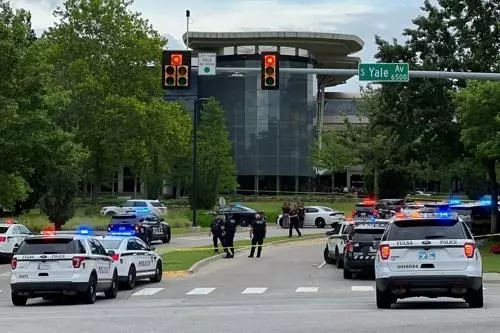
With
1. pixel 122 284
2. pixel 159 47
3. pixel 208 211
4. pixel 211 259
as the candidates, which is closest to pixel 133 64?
pixel 159 47

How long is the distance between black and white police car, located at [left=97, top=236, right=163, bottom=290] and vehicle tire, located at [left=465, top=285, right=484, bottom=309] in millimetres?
9962

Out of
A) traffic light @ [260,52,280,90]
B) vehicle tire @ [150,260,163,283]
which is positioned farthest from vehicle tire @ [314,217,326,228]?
traffic light @ [260,52,280,90]

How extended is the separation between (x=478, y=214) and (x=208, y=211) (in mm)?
25328

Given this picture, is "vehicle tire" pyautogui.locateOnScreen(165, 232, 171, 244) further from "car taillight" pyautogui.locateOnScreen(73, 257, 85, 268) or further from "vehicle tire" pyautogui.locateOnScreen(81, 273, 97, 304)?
"car taillight" pyautogui.locateOnScreen(73, 257, 85, 268)

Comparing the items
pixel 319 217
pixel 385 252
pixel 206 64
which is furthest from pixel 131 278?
pixel 319 217

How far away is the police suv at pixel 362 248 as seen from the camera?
2723 centimetres

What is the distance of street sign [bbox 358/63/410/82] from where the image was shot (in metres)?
26.6

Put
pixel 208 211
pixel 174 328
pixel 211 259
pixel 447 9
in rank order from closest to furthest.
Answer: pixel 174 328
pixel 211 259
pixel 447 9
pixel 208 211

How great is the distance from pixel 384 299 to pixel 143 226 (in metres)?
26.4

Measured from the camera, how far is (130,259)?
25.3 metres

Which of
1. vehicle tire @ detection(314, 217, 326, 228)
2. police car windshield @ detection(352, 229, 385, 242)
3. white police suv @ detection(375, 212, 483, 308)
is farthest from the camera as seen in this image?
vehicle tire @ detection(314, 217, 326, 228)

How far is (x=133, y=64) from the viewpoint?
236 feet

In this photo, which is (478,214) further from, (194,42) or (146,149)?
(194,42)

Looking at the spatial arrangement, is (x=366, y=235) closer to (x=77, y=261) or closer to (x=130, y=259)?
(x=130, y=259)
